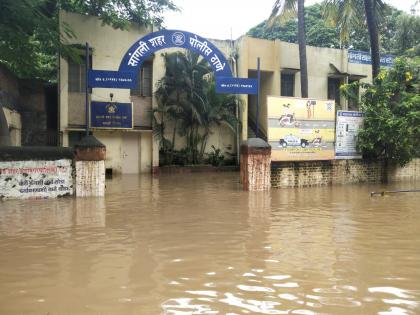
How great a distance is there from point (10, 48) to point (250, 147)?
7.57 m

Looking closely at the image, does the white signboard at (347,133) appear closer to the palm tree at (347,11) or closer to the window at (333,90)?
the palm tree at (347,11)

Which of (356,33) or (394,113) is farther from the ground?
(356,33)

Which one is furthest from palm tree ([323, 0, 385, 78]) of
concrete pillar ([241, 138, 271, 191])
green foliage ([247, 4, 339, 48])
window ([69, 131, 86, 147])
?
window ([69, 131, 86, 147])

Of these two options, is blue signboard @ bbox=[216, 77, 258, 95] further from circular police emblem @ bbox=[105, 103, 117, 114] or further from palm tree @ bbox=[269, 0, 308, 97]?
circular police emblem @ bbox=[105, 103, 117, 114]

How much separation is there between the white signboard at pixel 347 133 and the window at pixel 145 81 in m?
9.15

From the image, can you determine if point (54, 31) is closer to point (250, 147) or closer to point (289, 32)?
point (250, 147)

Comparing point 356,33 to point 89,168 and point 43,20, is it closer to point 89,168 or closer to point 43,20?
point 43,20

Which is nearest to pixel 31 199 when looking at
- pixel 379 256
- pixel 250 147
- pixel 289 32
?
pixel 250 147

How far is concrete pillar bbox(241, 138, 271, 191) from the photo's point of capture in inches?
506

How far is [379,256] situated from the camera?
548cm

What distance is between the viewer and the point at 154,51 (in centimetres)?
1404

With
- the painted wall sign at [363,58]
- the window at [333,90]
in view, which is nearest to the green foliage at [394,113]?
the window at [333,90]

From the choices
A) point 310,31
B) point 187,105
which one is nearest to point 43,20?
point 187,105

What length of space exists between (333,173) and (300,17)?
7913 mm
